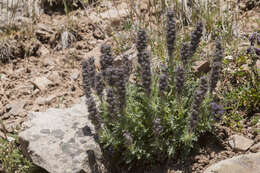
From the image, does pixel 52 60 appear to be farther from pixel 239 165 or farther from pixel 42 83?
pixel 239 165

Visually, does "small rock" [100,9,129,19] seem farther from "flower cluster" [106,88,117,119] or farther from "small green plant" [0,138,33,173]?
"flower cluster" [106,88,117,119]

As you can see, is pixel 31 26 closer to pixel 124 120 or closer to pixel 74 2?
pixel 74 2

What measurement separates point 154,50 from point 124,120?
6.90 ft

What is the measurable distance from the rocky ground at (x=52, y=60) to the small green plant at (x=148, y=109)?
53cm

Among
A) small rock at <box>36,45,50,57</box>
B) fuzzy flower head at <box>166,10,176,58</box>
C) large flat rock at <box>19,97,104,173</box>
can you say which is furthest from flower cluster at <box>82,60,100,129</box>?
small rock at <box>36,45,50,57</box>

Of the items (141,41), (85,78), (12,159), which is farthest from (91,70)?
(12,159)

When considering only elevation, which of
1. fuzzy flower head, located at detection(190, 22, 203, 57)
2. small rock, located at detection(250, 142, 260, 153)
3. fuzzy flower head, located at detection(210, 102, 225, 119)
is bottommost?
small rock, located at detection(250, 142, 260, 153)

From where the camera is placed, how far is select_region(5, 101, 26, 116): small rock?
559cm

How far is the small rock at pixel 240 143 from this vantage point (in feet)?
13.8

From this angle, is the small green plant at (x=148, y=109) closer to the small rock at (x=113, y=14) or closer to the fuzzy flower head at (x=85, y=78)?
the fuzzy flower head at (x=85, y=78)

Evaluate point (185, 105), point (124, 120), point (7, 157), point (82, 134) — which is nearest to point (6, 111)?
point (7, 157)

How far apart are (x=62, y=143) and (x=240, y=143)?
7.43ft

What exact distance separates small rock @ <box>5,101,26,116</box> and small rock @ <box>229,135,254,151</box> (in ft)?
11.0

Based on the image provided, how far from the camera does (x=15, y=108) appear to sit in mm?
5668
